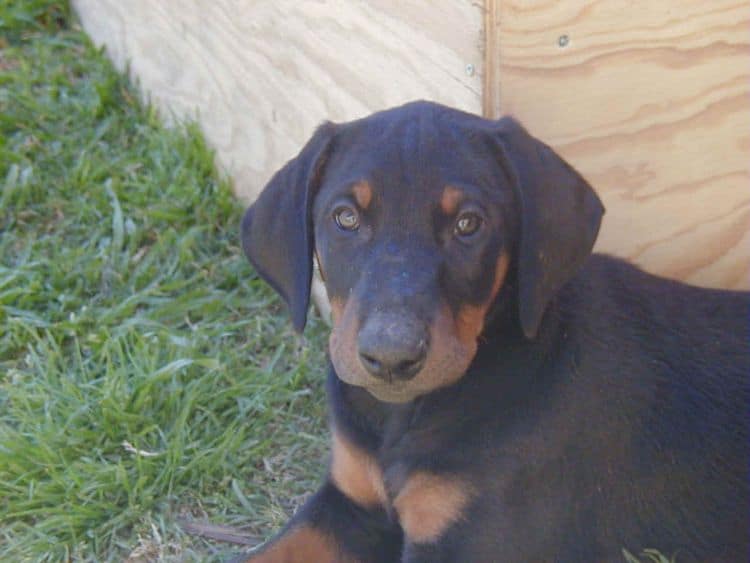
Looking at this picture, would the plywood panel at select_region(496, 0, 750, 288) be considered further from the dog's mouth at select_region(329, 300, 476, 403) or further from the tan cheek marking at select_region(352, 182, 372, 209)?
the dog's mouth at select_region(329, 300, 476, 403)

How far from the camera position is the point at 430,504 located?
324 centimetres

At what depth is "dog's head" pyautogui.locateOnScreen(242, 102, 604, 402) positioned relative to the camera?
3025 millimetres

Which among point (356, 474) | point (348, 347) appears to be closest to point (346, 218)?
point (348, 347)

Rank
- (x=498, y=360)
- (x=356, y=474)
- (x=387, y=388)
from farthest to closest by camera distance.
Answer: (x=356, y=474)
(x=498, y=360)
(x=387, y=388)

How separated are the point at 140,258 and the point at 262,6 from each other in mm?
1097

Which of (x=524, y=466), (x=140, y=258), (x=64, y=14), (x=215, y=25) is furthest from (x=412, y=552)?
(x=64, y=14)

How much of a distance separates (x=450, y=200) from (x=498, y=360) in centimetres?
47

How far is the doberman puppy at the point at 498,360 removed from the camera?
3.12 m

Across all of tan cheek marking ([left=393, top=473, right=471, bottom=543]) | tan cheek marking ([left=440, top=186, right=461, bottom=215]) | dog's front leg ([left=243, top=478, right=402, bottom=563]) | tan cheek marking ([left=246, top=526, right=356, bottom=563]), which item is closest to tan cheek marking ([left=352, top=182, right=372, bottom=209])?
tan cheek marking ([left=440, top=186, right=461, bottom=215])

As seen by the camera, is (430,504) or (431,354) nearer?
(431,354)

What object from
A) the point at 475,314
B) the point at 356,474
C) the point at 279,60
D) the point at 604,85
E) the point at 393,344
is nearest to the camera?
the point at 393,344

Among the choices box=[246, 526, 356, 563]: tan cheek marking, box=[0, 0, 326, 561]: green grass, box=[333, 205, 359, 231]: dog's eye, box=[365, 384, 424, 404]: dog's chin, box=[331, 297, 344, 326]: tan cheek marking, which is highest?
box=[333, 205, 359, 231]: dog's eye

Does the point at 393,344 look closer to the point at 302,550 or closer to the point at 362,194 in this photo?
the point at 362,194

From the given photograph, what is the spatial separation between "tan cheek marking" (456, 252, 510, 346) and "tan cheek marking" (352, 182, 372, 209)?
0.35 meters
